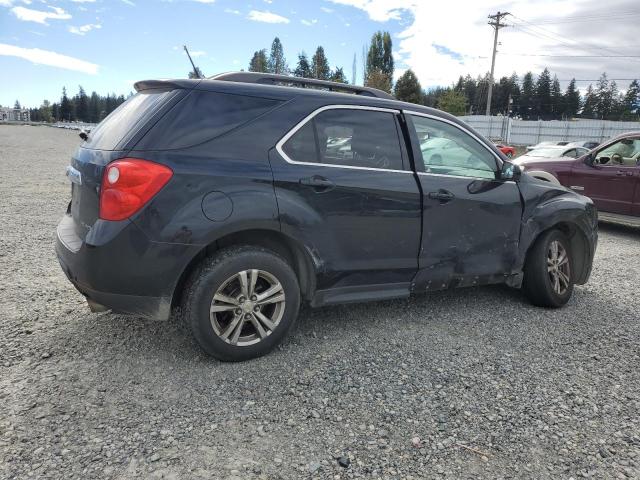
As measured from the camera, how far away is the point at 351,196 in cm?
343

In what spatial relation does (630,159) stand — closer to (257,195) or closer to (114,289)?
(257,195)

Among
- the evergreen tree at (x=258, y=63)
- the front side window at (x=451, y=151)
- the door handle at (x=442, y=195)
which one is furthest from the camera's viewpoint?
the evergreen tree at (x=258, y=63)

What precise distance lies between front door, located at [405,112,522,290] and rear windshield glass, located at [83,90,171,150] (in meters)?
1.87

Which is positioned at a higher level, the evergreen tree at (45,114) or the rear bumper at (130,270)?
the evergreen tree at (45,114)

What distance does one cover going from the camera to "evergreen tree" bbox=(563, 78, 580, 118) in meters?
113

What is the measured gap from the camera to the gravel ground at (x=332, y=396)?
95.0 inches

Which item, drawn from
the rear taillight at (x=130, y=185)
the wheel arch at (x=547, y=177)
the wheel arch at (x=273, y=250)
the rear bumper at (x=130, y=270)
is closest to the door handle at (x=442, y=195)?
the wheel arch at (x=273, y=250)

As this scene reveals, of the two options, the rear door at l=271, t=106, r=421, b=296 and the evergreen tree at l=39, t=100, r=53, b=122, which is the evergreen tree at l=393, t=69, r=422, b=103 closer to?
the rear door at l=271, t=106, r=421, b=296

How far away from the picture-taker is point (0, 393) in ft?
Answer: 9.18

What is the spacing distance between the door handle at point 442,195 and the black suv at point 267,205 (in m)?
0.01

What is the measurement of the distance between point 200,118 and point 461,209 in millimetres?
2104

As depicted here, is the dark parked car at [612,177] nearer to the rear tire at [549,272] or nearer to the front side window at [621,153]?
the front side window at [621,153]

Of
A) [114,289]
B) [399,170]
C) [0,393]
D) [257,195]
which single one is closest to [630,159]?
[399,170]

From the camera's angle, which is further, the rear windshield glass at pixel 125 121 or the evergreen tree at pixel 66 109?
the evergreen tree at pixel 66 109
